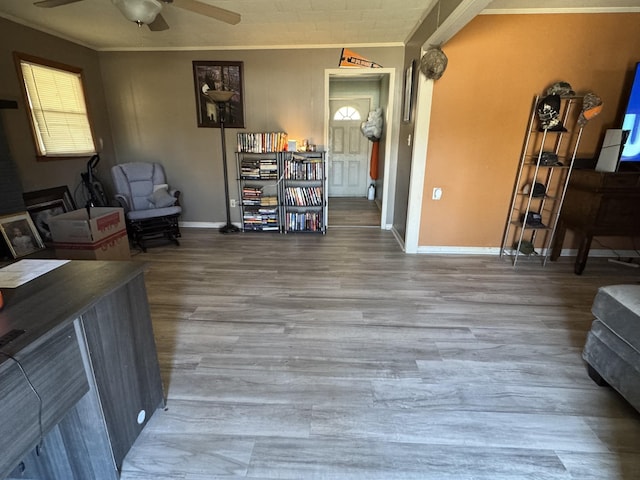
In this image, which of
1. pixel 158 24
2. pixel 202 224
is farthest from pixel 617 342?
pixel 202 224

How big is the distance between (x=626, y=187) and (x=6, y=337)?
419 centimetres

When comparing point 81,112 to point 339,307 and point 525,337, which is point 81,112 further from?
point 525,337

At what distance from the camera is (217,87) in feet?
14.2

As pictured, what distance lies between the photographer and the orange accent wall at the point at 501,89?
3.04 metres

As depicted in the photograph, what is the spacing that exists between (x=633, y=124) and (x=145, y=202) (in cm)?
526

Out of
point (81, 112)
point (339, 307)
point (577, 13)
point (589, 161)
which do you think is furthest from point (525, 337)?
point (81, 112)

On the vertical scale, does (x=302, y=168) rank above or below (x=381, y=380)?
above

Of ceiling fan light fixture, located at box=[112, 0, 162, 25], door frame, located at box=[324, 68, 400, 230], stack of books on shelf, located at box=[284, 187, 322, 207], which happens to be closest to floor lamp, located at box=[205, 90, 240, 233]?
stack of books on shelf, located at box=[284, 187, 322, 207]

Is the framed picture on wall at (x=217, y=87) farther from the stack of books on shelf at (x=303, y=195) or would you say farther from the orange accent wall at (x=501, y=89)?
the orange accent wall at (x=501, y=89)

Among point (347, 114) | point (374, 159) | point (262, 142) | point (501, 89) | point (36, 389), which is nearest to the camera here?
point (36, 389)

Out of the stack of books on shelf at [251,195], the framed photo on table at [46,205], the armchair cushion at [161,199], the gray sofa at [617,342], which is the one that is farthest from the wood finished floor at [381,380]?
the stack of books on shelf at [251,195]

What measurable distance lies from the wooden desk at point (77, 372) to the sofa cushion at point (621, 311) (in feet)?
7.29

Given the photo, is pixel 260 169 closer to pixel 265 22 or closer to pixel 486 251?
pixel 265 22

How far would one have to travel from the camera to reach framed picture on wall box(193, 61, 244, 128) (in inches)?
167
